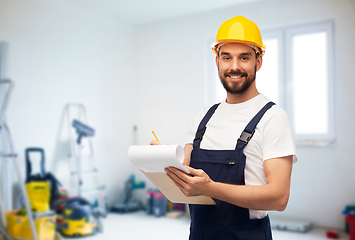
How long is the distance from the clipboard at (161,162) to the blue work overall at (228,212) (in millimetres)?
59

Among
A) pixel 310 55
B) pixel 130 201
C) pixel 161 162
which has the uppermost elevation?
pixel 310 55

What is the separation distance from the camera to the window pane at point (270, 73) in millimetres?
4000

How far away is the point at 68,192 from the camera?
3861mm

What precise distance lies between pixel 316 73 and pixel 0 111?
3.52 meters

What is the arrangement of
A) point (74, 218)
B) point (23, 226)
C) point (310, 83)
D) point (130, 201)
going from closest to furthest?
point (23, 226) < point (74, 218) < point (310, 83) < point (130, 201)

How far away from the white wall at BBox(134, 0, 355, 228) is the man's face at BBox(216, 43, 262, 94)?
288 cm

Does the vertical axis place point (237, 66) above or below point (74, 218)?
above

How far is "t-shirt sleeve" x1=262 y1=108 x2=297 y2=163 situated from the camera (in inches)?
38.9

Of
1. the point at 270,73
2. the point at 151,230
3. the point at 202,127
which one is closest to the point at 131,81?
the point at 270,73

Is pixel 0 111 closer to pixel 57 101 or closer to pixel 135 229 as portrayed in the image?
pixel 57 101

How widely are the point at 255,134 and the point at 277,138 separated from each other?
8 centimetres

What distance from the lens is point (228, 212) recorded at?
3.55 ft

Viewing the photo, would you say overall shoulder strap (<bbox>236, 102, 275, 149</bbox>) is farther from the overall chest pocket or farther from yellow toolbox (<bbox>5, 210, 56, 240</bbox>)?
yellow toolbox (<bbox>5, 210, 56, 240</bbox>)

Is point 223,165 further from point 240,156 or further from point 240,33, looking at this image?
point 240,33
